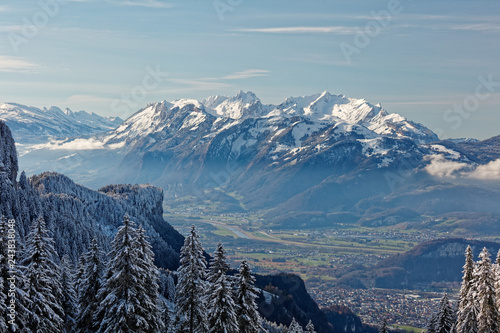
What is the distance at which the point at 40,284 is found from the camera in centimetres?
4466

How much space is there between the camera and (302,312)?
16575 cm

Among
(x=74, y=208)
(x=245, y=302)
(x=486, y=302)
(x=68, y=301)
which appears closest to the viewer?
(x=245, y=302)

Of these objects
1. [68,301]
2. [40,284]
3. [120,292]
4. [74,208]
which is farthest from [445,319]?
[74,208]

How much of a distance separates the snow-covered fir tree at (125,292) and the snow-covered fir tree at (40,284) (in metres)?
4.23

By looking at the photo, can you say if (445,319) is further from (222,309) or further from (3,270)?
(3,270)

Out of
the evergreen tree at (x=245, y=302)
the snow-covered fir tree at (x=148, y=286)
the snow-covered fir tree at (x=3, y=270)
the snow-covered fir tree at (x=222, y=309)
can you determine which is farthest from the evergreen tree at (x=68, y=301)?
the evergreen tree at (x=245, y=302)

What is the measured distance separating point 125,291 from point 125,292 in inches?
3.4

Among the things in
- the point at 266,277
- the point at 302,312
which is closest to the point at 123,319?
the point at 302,312

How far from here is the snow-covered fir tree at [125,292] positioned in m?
44.3

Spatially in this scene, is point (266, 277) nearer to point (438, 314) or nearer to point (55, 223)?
point (55, 223)

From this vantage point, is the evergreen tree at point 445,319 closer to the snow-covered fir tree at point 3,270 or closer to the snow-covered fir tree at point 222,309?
the snow-covered fir tree at point 222,309

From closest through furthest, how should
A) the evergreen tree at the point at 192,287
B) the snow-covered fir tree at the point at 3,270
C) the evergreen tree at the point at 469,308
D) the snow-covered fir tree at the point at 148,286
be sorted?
1. the snow-covered fir tree at the point at 3,270
2. the snow-covered fir tree at the point at 148,286
3. the evergreen tree at the point at 192,287
4. the evergreen tree at the point at 469,308

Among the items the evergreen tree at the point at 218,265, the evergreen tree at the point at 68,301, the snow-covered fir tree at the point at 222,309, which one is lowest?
the evergreen tree at the point at 68,301

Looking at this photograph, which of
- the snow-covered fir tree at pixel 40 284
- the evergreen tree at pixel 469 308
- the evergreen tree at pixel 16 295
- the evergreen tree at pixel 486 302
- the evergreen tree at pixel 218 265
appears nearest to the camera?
the evergreen tree at pixel 16 295
